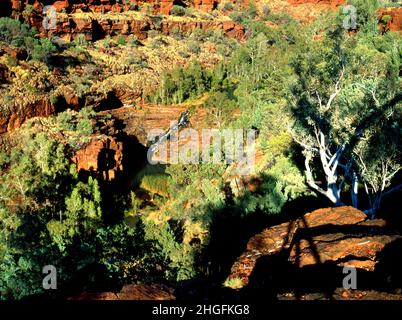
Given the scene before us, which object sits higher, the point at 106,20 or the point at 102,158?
the point at 106,20

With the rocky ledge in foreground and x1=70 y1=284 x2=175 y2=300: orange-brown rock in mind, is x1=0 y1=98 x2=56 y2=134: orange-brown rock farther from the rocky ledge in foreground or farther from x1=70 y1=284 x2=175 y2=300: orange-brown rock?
x1=70 y1=284 x2=175 y2=300: orange-brown rock

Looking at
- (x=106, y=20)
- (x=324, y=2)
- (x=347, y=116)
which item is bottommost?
(x=347, y=116)

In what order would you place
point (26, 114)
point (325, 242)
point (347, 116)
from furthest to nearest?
1. point (26, 114)
2. point (347, 116)
3. point (325, 242)

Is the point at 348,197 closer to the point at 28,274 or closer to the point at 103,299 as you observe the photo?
the point at 28,274

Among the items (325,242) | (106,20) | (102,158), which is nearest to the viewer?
(325,242)

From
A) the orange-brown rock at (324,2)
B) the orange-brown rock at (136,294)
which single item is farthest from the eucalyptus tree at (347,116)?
the orange-brown rock at (324,2)

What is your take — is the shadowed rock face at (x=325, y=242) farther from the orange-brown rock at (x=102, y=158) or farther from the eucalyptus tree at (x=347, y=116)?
the orange-brown rock at (x=102, y=158)

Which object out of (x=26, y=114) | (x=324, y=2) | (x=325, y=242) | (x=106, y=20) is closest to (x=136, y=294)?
(x=325, y=242)

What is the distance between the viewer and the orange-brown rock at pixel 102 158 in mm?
22417

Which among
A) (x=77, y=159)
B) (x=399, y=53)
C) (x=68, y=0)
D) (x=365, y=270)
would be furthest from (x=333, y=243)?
(x=68, y=0)

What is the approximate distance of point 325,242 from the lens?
216 inches

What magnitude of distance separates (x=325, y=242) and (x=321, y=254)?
355mm

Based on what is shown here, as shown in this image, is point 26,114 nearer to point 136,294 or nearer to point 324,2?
point 136,294

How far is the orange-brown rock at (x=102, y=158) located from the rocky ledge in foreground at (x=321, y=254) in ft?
56.0
